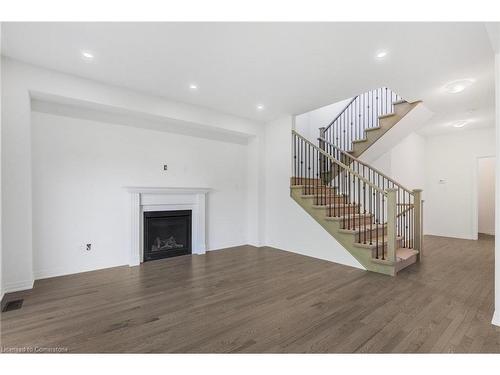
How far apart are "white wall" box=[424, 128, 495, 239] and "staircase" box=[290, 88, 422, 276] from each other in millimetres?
2632

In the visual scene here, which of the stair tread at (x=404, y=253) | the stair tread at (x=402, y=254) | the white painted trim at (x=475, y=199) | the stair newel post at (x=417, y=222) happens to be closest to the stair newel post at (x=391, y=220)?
the stair tread at (x=402, y=254)

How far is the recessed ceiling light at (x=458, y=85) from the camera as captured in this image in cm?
361

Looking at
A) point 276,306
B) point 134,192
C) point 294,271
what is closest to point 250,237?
point 294,271

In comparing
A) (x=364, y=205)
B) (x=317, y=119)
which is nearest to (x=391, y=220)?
(x=364, y=205)

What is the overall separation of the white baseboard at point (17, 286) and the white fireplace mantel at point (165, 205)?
1.28m

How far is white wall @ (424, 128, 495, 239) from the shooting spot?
6.45m

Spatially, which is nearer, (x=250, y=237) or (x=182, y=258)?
(x=182, y=258)

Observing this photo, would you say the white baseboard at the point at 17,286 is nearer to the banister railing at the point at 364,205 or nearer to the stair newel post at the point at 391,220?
the banister railing at the point at 364,205

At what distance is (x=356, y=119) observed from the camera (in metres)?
6.27

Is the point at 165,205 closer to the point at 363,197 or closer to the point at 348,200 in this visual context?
the point at 348,200

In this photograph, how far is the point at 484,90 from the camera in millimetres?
3986

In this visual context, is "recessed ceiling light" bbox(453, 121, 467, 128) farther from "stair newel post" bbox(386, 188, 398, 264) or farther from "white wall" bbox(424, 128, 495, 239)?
"stair newel post" bbox(386, 188, 398, 264)
